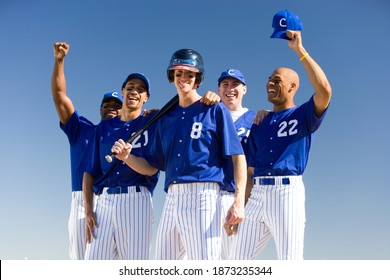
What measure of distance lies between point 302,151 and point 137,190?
2049mm

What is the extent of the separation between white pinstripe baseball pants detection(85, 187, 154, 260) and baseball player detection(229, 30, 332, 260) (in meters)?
Result: 1.13

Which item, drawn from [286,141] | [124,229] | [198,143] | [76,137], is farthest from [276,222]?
[76,137]

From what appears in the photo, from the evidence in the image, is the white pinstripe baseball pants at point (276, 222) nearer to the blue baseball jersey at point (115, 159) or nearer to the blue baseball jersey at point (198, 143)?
the blue baseball jersey at point (198, 143)

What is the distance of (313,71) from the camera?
23.3ft

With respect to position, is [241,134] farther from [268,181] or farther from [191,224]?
[191,224]

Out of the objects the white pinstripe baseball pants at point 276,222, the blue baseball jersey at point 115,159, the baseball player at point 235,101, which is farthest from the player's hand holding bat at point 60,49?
the white pinstripe baseball pants at point 276,222

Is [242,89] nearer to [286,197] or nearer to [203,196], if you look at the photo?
[286,197]

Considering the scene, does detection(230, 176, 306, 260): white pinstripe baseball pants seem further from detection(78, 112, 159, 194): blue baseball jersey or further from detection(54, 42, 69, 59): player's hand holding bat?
detection(54, 42, 69, 59): player's hand holding bat

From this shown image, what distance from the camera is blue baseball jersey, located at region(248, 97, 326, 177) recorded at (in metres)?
7.44

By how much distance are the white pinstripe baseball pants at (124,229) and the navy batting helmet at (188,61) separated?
1.59m

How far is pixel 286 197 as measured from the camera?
727 cm

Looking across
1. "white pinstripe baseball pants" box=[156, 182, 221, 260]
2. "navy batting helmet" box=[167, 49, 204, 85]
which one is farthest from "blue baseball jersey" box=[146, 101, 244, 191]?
"navy batting helmet" box=[167, 49, 204, 85]

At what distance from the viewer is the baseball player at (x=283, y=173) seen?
23.6 feet

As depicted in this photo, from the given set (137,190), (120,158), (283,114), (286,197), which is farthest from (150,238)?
(283,114)
